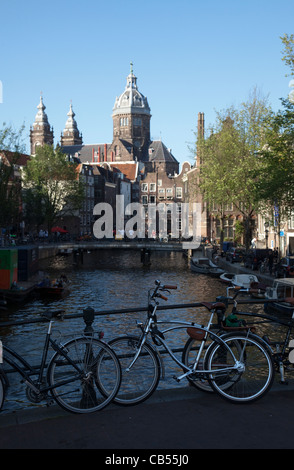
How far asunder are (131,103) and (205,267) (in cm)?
12018

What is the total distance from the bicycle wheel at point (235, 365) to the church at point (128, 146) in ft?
375

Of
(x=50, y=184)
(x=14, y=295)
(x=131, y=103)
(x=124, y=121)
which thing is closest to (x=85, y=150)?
(x=124, y=121)

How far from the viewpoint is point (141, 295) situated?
133 feet

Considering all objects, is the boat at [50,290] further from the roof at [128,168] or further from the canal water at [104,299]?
the roof at [128,168]

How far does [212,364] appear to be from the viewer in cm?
704

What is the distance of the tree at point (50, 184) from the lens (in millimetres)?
82688

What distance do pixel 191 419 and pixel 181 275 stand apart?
4861 cm

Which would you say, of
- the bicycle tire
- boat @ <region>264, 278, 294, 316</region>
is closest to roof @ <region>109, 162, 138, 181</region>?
boat @ <region>264, 278, 294, 316</region>

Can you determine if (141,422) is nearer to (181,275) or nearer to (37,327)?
(37,327)

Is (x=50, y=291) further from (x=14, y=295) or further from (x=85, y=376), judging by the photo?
(x=85, y=376)

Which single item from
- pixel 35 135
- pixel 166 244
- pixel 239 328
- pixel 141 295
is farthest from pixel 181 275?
pixel 35 135

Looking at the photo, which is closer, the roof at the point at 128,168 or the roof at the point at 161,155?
the roof at the point at 128,168

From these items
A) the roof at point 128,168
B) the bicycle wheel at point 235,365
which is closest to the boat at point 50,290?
the bicycle wheel at point 235,365
